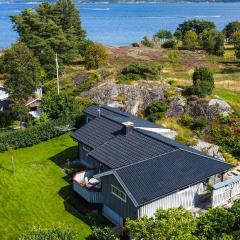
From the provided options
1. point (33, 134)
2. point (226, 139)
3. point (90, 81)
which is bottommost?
point (33, 134)

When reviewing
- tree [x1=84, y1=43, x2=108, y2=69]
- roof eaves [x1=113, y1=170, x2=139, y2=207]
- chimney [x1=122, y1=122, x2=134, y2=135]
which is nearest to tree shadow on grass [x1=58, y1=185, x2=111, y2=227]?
roof eaves [x1=113, y1=170, x2=139, y2=207]

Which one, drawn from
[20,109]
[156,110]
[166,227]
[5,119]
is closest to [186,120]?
[156,110]

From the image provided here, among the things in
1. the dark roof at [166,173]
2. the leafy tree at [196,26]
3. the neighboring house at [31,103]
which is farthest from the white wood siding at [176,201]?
the leafy tree at [196,26]

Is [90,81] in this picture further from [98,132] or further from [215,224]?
[215,224]

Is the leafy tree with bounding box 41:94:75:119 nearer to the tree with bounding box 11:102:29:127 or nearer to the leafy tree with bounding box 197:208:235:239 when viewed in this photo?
the tree with bounding box 11:102:29:127

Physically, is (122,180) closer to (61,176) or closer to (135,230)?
(135,230)

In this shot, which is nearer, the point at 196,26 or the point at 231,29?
the point at 231,29

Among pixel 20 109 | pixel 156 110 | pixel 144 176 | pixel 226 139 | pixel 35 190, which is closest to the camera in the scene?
pixel 144 176

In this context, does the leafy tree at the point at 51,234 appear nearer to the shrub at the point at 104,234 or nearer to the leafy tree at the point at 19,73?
the shrub at the point at 104,234
